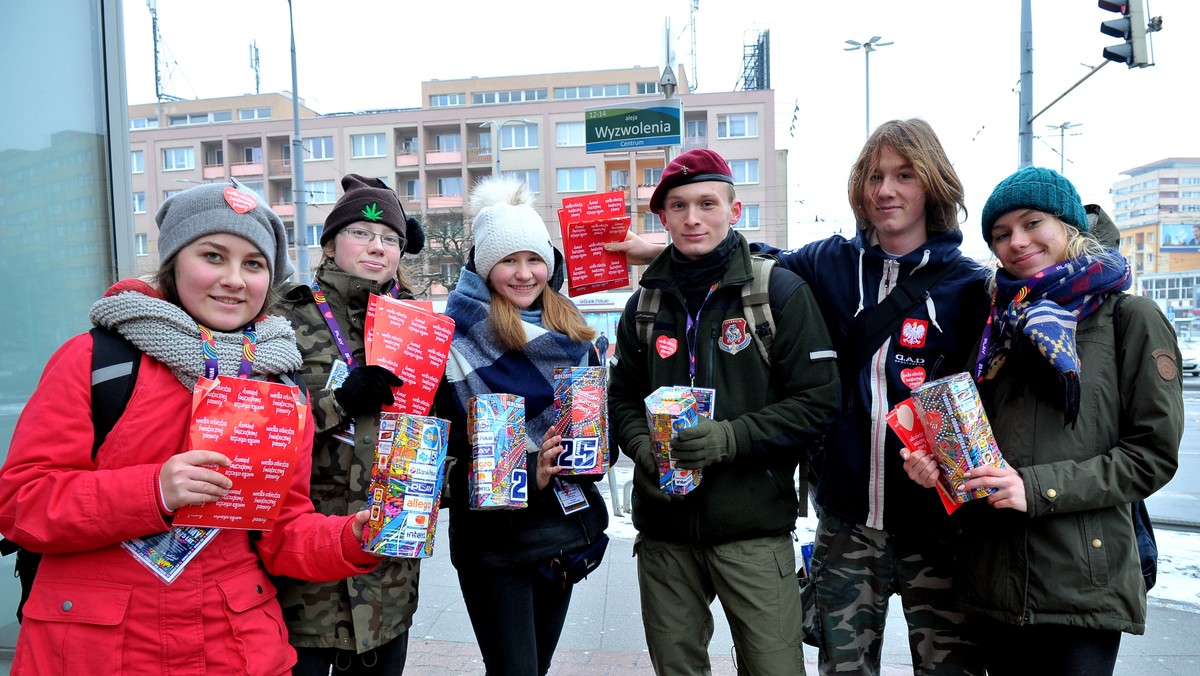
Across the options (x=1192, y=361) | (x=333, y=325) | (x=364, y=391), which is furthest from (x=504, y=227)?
(x=1192, y=361)

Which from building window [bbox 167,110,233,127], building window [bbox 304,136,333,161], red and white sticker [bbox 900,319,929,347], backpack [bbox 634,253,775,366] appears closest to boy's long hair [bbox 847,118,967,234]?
red and white sticker [bbox 900,319,929,347]

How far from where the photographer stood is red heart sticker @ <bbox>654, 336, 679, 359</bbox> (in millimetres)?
2336

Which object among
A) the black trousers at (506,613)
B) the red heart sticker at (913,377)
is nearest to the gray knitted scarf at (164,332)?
the black trousers at (506,613)

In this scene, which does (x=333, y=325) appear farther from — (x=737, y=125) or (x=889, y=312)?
(x=737, y=125)

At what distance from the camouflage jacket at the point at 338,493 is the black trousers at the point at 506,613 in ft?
0.73

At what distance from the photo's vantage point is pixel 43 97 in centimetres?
312

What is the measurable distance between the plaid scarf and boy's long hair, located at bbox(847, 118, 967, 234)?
38 cm

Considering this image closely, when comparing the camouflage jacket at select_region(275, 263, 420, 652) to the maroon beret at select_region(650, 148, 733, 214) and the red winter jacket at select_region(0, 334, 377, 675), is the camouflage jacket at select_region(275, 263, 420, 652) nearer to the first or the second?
the red winter jacket at select_region(0, 334, 377, 675)

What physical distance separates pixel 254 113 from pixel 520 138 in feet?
90.9

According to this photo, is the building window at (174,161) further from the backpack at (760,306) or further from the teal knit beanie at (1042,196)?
the teal knit beanie at (1042,196)

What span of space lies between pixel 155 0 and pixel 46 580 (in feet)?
106

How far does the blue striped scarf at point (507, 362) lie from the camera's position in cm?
234

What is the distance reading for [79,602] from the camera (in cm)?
147

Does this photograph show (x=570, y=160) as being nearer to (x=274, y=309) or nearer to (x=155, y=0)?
(x=155, y=0)
